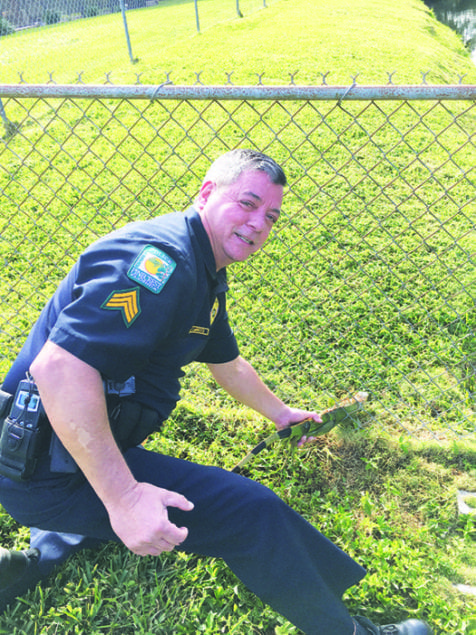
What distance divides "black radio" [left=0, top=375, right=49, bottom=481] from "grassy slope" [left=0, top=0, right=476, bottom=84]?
7674 mm

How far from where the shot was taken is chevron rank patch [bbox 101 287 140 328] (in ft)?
4.58

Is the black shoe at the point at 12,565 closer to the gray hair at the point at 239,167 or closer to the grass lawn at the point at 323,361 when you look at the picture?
the grass lawn at the point at 323,361

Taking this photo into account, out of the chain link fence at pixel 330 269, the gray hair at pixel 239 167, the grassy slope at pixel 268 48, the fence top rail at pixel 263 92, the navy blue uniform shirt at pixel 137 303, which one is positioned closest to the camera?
the navy blue uniform shirt at pixel 137 303

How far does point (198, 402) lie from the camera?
297 centimetres

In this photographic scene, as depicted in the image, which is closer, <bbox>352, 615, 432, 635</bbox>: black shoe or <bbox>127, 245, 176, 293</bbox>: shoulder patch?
<bbox>127, 245, 176, 293</bbox>: shoulder patch

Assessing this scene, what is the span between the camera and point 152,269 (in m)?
1.45

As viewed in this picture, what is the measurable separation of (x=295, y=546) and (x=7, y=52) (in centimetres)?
1328

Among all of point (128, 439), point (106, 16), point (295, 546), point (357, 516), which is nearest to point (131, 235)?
point (128, 439)

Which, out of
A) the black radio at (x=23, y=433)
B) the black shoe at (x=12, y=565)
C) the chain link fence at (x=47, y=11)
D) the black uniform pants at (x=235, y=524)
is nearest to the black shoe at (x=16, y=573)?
the black shoe at (x=12, y=565)

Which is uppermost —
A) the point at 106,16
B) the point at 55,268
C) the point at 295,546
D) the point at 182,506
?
the point at 106,16

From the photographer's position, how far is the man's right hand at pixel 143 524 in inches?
57.6

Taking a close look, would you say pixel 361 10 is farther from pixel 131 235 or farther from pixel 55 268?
pixel 131 235

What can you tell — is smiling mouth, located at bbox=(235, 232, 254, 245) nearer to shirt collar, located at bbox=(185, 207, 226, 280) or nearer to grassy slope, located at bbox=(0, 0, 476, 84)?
shirt collar, located at bbox=(185, 207, 226, 280)

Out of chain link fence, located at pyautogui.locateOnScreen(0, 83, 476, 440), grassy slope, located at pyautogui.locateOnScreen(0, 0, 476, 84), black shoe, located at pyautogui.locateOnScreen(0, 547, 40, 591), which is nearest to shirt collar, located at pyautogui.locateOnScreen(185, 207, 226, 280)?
chain link fence, located at pyautogui.locateOnScreen(0, 83, 476, 440)
